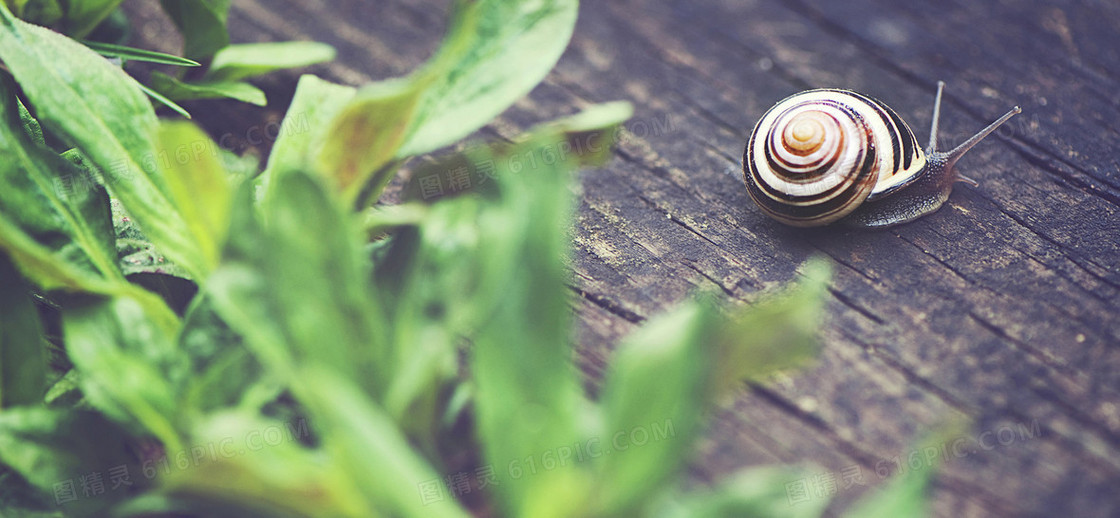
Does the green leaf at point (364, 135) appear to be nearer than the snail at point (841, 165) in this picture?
Yes

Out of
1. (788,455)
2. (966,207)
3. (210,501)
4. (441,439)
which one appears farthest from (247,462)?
(966,207)

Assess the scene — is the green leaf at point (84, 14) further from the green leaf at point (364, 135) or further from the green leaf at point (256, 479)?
the green leaf at point (256, 479)

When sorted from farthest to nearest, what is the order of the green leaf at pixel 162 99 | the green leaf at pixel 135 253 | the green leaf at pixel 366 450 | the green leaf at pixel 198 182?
the green leaf at pixel 162 99, the green leaf at pixel 135 253, the green leaf at pixel 198 182, the green leaf at pixel 366 450

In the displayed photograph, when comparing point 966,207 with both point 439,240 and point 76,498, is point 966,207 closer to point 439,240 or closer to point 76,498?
point 439,240

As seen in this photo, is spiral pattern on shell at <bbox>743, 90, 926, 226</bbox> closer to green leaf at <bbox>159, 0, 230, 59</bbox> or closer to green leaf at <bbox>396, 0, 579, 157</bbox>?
green leaf at <bbox>396, 0, 579, 157</bbox>

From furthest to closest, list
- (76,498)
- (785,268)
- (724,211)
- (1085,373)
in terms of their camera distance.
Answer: (724,211)
(785,268)
(1085,373)
(76,498)

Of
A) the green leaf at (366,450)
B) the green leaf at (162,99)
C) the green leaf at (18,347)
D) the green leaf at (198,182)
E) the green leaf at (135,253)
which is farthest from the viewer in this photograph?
the green leaf at (162,99)

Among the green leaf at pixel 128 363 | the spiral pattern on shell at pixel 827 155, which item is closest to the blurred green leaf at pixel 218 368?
the green leaf at pixel 128 363
